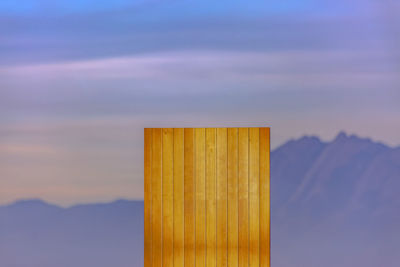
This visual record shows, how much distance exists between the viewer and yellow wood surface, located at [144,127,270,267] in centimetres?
671

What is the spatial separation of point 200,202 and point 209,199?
0.34 feet

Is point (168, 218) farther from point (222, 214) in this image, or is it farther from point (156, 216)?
point (222, 214)

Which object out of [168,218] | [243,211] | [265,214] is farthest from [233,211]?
[168,218]

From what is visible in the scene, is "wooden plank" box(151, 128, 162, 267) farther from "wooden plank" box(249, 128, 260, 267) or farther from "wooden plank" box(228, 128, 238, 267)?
"wooden plank" box(249, 128, 260, 267)

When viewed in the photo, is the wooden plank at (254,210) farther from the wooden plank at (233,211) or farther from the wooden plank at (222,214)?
the wooden plank at (222,214)

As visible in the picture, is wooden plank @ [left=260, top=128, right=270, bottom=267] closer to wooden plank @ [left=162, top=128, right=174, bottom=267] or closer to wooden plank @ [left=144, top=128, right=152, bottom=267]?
wooden plank @ [left=162, top=128, right=174, bottom=267]

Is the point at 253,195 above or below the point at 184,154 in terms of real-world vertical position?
below

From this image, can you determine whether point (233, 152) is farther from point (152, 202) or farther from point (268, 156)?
point (152, 202)

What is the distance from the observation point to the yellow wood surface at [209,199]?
264 inches

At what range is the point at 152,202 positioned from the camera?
675 centimetres

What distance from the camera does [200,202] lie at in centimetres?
672

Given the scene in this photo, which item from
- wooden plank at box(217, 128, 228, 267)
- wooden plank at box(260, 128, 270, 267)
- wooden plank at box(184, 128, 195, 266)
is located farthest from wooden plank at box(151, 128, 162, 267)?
wooden plank at box(260, 128, 270, 267)

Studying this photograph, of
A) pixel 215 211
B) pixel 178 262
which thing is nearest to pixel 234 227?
pixel 215 211

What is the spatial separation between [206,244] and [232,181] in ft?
2.41
